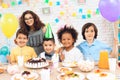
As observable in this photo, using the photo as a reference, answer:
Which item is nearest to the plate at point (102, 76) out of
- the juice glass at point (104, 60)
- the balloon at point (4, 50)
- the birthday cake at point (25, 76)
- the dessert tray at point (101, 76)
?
the dessert tray at point (101, 76)

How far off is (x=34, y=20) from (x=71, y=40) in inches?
26.8

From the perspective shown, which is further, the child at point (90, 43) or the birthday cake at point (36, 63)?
the child at point (90, 43)

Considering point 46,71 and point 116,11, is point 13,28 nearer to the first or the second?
Answer: point 46,71

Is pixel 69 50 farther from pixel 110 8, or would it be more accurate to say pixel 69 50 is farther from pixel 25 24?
pixel 25 24

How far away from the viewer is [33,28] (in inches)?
122

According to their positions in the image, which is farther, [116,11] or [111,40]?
[111,40]

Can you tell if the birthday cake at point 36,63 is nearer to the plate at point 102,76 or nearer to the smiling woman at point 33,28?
the plate at point 102,76

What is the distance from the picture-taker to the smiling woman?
3018mm

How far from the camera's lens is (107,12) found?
2529 millimetres

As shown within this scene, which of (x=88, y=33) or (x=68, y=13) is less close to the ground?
(x=68, y=13)

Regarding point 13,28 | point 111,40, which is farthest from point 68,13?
point 13,28

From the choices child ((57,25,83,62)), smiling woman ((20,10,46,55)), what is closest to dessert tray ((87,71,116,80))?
child ((57,25,83,62))

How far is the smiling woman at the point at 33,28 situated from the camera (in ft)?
9.90

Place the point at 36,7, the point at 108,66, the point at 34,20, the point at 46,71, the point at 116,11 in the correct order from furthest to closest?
the point at 36,7, the point at 34,20, the point at 116,11, the point at 108,66, the point at 46,71
